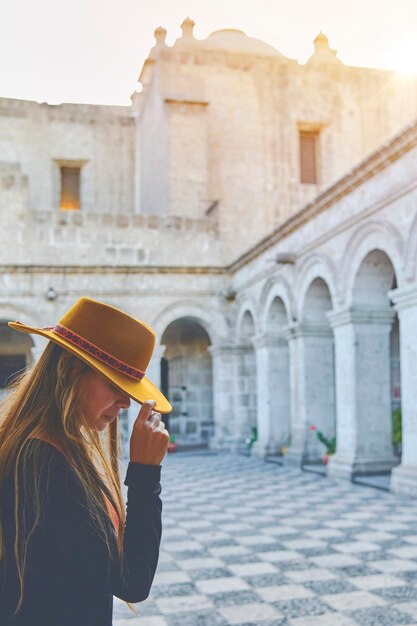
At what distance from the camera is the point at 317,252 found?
516 inches

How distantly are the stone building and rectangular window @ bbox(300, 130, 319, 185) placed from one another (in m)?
0.05

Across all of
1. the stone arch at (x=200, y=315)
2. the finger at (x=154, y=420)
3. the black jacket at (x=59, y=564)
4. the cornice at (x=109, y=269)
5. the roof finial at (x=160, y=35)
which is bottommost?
the black jacket at (x=59, y=564)

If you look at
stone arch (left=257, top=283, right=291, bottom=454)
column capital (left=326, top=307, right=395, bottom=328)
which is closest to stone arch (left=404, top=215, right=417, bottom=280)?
column capital (left=326, top=307, right=395, bottom=328)

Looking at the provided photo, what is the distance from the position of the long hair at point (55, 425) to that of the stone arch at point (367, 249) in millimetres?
8794

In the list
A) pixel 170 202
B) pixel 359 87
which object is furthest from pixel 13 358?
pixel 359 87

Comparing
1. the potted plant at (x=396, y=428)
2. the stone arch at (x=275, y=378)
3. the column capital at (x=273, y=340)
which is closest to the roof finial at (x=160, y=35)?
the stone arch at (x=275, y=378)

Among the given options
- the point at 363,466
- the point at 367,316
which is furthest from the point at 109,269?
the point at 363,466

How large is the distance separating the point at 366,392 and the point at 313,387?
7.06ft

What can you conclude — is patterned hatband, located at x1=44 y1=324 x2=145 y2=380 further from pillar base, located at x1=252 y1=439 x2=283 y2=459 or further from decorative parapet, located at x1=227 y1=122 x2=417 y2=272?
pillar base, located at x1=252 y1=439 x2=283 y2=459

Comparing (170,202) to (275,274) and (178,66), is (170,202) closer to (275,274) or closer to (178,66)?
(178,66)

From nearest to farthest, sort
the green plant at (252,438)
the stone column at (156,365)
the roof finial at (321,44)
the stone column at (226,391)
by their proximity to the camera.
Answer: the green plant at (252,438) < the stone column at (156,365) < the stone column at (226,391) < the roof finial at (321,44)

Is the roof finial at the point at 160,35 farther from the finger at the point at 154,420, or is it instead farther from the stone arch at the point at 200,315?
the finger at the point at 154,420

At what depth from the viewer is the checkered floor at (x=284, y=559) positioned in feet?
16.2

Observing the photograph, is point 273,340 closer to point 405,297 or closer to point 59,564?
point 405,297
